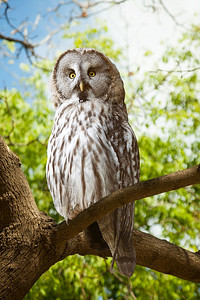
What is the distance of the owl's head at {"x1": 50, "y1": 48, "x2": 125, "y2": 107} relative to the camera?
2707mm

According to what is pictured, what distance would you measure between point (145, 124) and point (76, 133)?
287 centimetres

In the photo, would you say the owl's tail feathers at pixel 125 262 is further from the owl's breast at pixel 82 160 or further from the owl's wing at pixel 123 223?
the owl's breast at pixel 82 160

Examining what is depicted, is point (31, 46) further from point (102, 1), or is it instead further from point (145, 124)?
point (145, 124)

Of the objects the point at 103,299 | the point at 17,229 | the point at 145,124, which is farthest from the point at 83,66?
the point at 103,299

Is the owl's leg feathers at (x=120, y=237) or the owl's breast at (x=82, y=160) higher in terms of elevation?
the owl's breast at (x=82, y=160)

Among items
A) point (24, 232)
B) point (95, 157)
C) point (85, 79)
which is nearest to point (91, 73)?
point (85, 79)

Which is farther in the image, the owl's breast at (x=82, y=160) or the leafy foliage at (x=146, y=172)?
the leafy foliage at (x=146, y=172)

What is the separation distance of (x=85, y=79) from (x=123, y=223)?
40.0 inches

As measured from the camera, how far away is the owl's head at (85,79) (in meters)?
2.71

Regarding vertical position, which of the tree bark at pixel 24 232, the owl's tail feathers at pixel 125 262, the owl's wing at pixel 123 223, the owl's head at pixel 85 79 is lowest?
the tree bark at pixel 24 232

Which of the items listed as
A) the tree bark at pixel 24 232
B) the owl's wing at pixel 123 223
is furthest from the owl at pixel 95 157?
the tree bark at pixel 24 232

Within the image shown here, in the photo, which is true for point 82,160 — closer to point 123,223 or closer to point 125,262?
point 123,223

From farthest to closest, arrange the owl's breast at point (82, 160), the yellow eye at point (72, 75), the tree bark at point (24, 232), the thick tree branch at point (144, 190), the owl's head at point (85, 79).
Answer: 1. the yellow eye at point (72, 75)
2. the owl's head at point (85, 79)
3. the owl's breast at point (82, 160)
4. the tree bark at point (24, 232)
5. the thick tree branch at point (144, 190)

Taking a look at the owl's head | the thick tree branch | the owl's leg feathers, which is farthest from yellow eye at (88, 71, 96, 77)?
the thick tree branch
